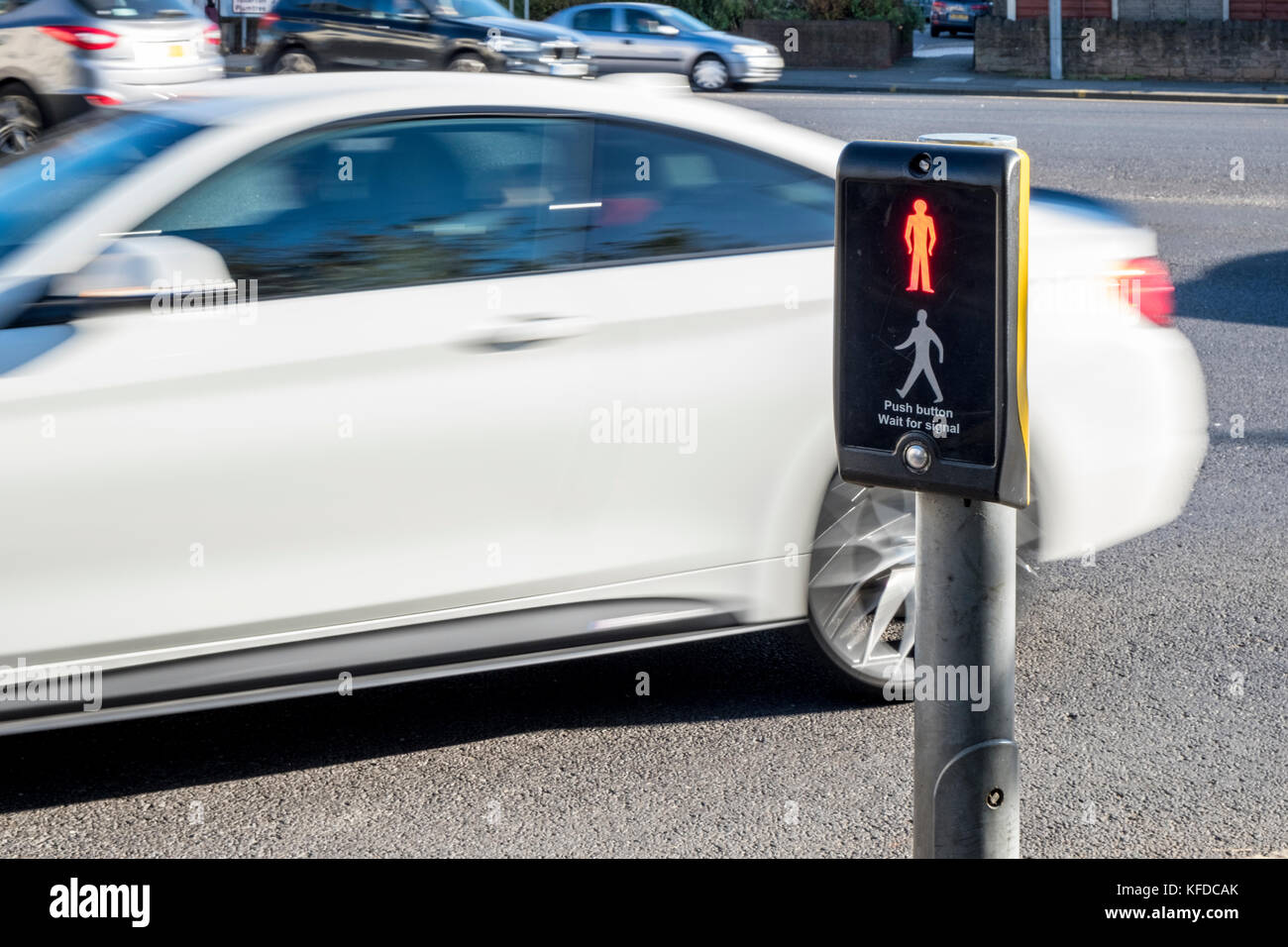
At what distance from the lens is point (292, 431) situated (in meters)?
3.84

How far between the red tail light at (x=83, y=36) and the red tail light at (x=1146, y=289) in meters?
12.3

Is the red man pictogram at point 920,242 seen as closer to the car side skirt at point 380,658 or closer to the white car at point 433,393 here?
the white car at point 433,393

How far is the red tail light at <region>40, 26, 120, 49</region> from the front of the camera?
14.8 meters

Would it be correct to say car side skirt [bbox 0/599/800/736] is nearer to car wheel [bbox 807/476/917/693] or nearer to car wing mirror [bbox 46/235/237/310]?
car wheel [bbox 807/476/917/693]

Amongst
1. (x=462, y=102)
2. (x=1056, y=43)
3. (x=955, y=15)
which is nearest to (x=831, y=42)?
(x=1056, y=43)

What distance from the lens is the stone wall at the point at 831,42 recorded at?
33812 mm

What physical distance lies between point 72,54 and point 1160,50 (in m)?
22.0

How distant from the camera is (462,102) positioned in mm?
4277

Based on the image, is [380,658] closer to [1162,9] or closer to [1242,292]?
[1242,292]

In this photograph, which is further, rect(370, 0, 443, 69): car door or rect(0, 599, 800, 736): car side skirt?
rect(370, 0, 443, 69): car door

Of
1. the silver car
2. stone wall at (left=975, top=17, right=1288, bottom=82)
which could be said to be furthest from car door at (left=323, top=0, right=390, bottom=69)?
stone wall at (left=975, top=17, right=1288, bottom=82)

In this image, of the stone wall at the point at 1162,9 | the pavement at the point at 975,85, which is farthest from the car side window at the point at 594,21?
the stone wall at the point at 1162,9

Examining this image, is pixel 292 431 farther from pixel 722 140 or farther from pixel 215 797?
pixel 722 140

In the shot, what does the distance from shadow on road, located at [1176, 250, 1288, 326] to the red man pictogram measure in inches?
294
